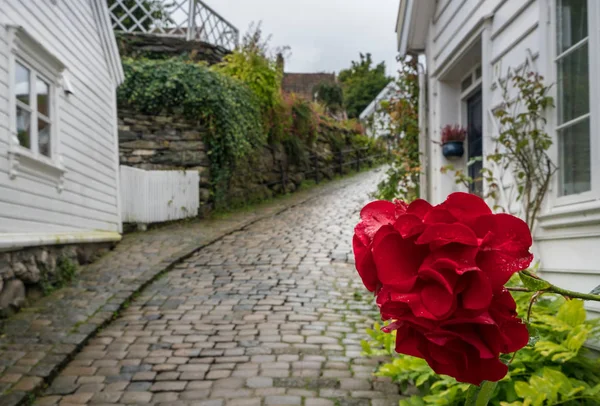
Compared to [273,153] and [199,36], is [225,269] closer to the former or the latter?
[273,153]

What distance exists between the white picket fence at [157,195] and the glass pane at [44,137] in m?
3.84

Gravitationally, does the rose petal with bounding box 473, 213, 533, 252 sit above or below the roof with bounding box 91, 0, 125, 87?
below

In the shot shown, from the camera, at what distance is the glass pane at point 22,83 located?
6453 millimetres

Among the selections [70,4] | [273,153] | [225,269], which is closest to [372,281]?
[225,269]

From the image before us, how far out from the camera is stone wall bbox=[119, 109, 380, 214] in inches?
497

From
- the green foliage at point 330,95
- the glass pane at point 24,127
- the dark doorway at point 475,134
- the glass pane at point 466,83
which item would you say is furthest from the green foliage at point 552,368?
the green foliage at point 330,95

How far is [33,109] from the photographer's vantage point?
675 cm

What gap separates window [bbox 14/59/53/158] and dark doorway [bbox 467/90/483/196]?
5.17 metres

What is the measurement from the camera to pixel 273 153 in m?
17.0

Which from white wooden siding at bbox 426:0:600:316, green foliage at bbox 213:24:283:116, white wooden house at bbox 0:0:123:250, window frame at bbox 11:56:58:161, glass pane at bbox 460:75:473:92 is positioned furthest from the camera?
green foliage at bbox 213:24:283:116

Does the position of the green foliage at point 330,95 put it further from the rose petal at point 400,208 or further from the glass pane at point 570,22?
the rose petal at point 400,208

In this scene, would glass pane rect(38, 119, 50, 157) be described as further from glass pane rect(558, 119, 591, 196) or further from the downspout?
glass pane rect(558, 119, 591, 196)

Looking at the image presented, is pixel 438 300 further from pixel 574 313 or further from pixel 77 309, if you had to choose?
pixel 77 309

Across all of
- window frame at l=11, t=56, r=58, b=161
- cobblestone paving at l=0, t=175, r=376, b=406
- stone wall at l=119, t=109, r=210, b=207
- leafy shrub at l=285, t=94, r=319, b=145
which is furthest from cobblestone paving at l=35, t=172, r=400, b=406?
leafy shrub at l=285, t=94, r=319, b=145
